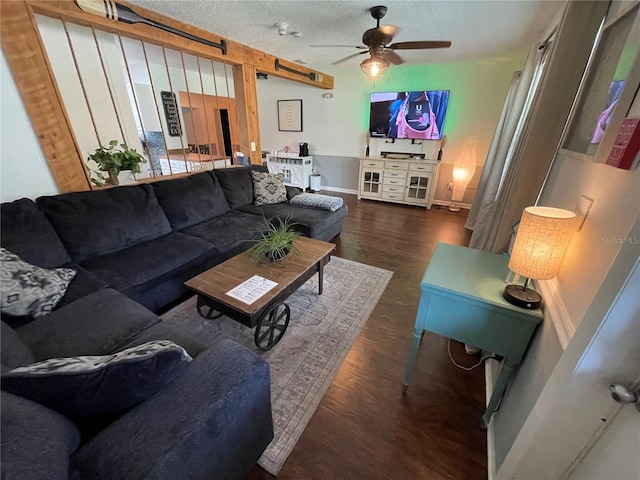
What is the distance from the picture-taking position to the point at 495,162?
3.14m

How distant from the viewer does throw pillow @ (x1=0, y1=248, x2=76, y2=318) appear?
1291mm

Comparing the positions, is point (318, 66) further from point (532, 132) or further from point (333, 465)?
point (333, 465)

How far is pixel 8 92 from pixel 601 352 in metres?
3.26

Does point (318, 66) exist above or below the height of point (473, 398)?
above

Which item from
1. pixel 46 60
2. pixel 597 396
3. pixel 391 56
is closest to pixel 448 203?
pixel 391 56

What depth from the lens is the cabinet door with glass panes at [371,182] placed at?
4.88 metres

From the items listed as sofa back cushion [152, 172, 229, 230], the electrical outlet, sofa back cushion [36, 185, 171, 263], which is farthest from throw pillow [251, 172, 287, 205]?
the electrical outlet

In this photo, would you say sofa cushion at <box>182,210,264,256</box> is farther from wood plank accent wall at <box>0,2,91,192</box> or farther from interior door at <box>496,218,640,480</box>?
interior door at <box>496,218,640,480</box>

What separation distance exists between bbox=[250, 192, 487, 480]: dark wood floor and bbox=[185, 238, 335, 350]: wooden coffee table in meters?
0.55

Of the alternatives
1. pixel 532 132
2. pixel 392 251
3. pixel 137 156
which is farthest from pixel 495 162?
pixel 137 156

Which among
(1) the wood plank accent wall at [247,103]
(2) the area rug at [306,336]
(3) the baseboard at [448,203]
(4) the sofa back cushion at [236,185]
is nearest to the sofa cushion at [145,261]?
(2) the area rug at [306,336]

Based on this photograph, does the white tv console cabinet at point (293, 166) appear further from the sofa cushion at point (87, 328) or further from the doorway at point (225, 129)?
the sofa cushion at point (87, 328)

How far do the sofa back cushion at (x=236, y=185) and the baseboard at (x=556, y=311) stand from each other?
9.29 feet

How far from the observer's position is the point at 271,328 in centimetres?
173
